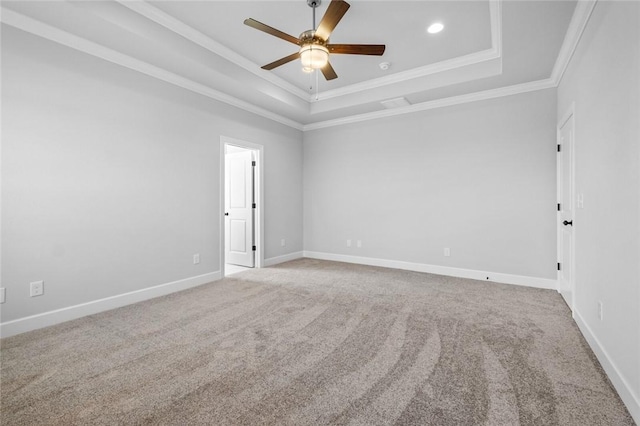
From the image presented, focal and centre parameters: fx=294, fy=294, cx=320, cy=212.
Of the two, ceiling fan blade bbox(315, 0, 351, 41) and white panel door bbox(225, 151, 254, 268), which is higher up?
ceiling fan blade bbox(315, 0, 351, 41)

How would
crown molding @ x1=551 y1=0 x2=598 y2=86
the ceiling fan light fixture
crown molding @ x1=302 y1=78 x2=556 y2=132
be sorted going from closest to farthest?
crown molding @ x1=551 y1=0 x2=598 y2=86 → the ceiling fan light fixture → crown molding @ x1=302 y1=78 x2=556 y2=132

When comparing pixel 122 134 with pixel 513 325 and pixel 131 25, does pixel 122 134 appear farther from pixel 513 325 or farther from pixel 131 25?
pixel 513 325

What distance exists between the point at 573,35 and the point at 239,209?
4905 mm

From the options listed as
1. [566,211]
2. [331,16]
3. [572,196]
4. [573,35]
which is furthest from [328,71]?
[566,211]

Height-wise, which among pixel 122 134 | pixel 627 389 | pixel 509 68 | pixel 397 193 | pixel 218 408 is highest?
pixel 509 68

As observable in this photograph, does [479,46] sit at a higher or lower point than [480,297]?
higher

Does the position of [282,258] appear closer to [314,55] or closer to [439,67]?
[314,55]

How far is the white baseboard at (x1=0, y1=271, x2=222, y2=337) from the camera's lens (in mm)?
2555

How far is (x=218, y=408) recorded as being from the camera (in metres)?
1.63

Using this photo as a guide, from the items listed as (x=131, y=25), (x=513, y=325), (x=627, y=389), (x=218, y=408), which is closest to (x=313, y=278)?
(x=513, y=325)

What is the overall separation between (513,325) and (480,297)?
81 centimetres

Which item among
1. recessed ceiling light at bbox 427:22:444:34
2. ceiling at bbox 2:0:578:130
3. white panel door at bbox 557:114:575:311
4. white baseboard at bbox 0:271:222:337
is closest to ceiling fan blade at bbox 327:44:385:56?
ceiling at bbox 2:0:578:130

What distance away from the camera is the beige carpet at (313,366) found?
5.24 ft

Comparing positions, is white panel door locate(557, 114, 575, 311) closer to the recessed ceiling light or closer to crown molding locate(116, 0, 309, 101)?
the recessed ceiling light
